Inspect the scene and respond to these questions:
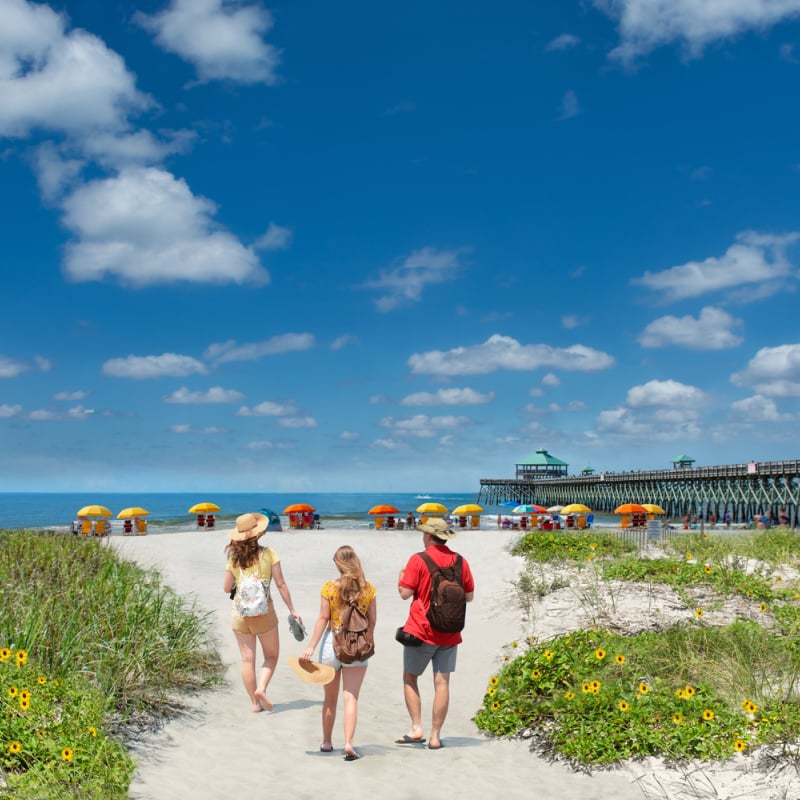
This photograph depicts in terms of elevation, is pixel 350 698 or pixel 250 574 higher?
pixel 250 574

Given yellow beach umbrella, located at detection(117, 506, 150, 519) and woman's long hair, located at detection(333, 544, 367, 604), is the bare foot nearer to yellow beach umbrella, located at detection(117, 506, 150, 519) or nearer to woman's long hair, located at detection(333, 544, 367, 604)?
woman's long hair, located at detection(333, 544, 367, 604)

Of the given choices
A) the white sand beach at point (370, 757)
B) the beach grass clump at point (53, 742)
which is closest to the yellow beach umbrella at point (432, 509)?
the white sand beach at point (370, 757)

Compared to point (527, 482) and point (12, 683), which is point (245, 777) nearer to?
point (12, 683)

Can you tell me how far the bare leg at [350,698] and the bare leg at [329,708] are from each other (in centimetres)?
8

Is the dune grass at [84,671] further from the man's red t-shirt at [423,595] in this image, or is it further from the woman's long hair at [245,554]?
the man's red t-shirt at [423,595]

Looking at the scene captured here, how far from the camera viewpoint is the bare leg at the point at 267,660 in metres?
7.19

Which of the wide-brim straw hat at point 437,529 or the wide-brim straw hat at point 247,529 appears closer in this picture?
the wide-brim straw hat at point 437,529

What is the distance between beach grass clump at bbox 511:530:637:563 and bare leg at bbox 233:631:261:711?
9485 millimetres

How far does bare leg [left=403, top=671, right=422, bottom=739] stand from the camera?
6470 millimetres

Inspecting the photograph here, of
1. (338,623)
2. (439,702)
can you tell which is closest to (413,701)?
(439,702)

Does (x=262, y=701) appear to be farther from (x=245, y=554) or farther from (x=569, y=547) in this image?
(x=569, y=547)

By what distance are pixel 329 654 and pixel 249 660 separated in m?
1.46

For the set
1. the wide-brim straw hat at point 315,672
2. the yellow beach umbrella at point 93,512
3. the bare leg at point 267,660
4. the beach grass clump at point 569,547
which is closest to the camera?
the wide-brim straw hat at point 315,672

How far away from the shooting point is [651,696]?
6551mm
